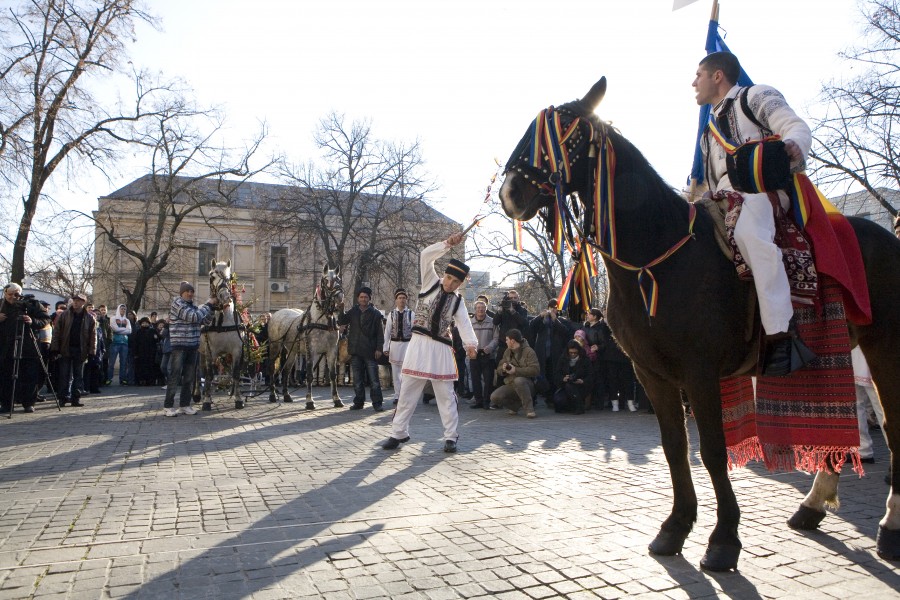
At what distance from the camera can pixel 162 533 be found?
14.4 feet

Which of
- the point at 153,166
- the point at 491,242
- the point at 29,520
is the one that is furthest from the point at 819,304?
the point at 491,242

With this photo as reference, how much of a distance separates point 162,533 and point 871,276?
490cm

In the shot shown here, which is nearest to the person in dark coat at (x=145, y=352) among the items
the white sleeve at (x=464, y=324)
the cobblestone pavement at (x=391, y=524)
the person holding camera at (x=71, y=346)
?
the person holding camera at (x=71, y=346)

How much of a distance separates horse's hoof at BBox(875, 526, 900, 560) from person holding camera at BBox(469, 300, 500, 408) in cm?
974

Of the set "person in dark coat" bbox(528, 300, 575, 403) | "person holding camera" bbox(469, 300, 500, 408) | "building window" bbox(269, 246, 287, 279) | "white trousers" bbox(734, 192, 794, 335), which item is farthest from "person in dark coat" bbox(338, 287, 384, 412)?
"building window" bbox(269, 246, 287, 279)

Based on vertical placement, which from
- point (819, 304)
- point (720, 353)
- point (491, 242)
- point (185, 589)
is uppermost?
point (491, 242)

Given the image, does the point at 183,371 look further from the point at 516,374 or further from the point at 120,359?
the point at 120,359

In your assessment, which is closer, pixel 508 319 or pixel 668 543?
pixel 668 543

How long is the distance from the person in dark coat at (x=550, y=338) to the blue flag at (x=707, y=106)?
8.87m

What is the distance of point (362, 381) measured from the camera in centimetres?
1304

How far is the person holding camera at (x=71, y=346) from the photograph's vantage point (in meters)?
13.4

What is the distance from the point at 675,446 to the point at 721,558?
2.33 ft

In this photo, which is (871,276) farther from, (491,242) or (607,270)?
(491,242)

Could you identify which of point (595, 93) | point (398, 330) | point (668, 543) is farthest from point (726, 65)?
point (398, 330)
